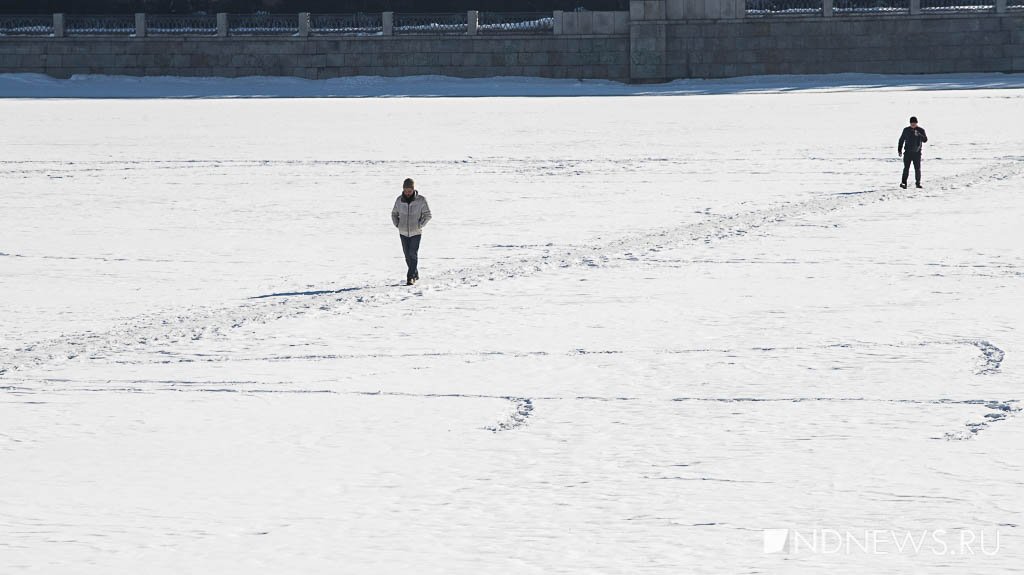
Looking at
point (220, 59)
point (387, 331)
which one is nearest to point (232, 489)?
point (387, 331)

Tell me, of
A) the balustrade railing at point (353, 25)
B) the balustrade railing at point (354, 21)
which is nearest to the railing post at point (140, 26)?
the balustrade railing at point (354, 21)

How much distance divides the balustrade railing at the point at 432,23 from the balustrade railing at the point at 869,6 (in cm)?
1030

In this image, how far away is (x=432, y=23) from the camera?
4253 centimetres

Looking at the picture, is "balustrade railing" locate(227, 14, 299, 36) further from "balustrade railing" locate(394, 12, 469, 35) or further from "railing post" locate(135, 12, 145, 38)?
"balustrade railing" locate(394, 12, 469, 35)

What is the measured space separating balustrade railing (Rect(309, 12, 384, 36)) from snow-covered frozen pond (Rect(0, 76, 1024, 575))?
21218 mm

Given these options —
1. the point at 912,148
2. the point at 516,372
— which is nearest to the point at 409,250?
the point at 516,372

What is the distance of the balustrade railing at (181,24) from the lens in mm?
43188

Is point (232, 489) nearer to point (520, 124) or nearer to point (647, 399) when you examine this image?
point (647, 399)

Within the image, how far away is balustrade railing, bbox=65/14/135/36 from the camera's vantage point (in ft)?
143

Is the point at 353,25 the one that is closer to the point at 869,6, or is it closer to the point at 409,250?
the point at 869,6

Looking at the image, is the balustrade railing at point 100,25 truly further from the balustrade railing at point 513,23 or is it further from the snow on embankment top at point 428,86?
the balustrade railing at point 513,23

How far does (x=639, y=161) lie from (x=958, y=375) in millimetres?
14261

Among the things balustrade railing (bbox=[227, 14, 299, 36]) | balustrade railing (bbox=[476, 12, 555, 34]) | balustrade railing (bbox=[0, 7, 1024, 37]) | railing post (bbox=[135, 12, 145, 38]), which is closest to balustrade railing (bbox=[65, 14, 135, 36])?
balustrade railing (bbox=[0, 7, 1024, 37])

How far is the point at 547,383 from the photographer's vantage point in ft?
31.6
